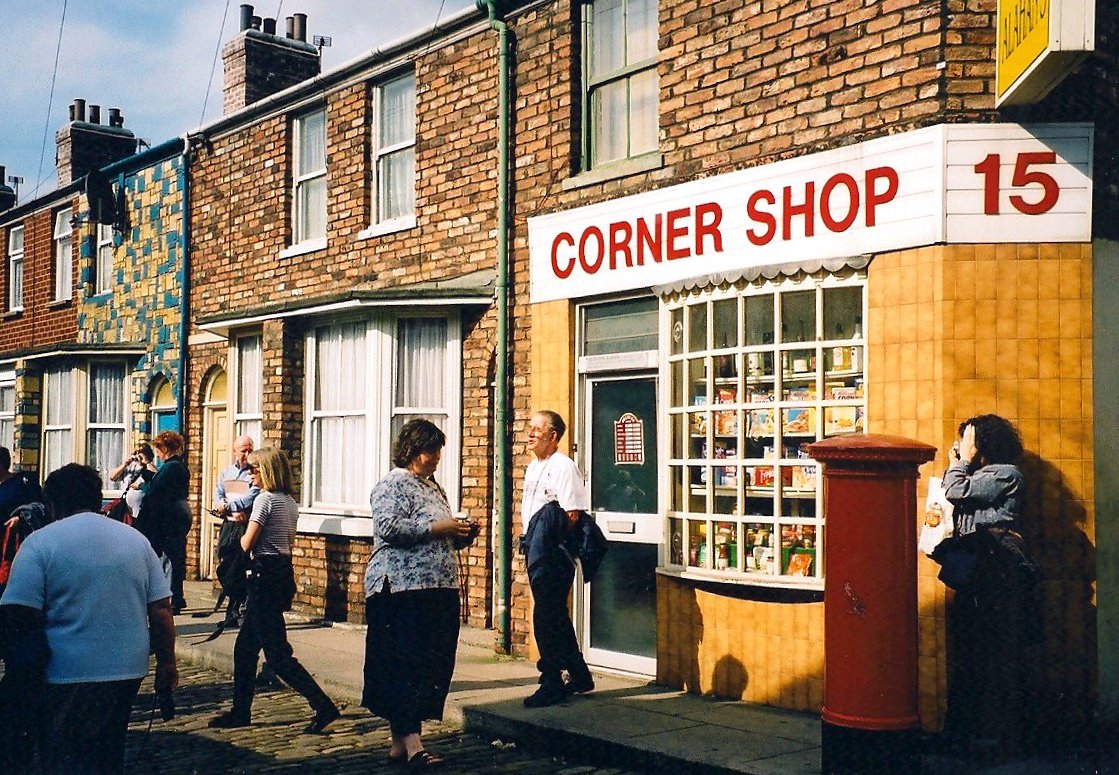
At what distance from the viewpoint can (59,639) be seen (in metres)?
4.98

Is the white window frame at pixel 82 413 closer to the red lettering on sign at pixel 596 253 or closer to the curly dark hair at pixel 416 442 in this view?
the red lettering on sign at pixel 596 253

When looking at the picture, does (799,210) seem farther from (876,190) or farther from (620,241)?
(620,241)

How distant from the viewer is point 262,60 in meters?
16.5

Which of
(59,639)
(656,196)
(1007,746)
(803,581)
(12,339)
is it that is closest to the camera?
(59,639)

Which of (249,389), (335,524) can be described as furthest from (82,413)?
(335,524)

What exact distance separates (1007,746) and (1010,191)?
3.21 metres

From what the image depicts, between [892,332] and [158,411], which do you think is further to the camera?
[158,411]

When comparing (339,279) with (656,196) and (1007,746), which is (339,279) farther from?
(1007,746)

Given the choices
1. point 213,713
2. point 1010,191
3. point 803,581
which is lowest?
point 213,713

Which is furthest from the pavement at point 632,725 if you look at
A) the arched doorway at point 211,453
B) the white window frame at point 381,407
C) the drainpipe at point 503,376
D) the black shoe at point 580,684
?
the arched doorway at point 211,453

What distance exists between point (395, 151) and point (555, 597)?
19.9 feet

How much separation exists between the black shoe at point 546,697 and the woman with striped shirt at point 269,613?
1.27 metres

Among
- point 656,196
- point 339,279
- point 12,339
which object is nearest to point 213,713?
point 656,196

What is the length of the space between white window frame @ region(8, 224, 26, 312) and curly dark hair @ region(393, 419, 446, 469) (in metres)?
16.9
